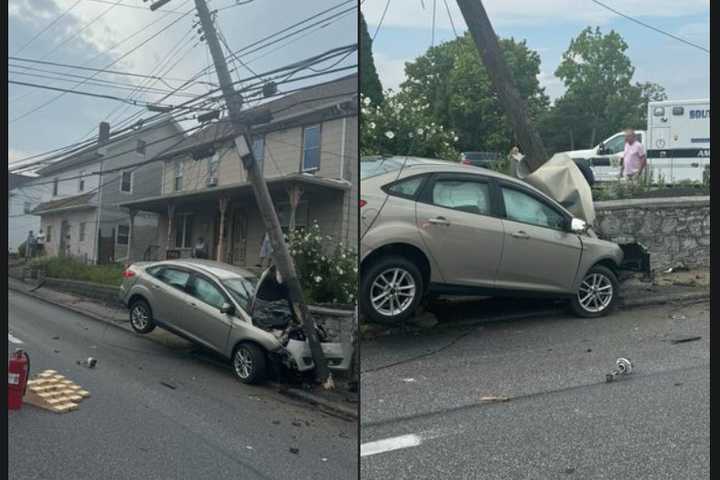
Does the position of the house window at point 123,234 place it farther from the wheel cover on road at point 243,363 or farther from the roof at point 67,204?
the wheel cover on road at point 243,363

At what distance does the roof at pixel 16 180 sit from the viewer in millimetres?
1191

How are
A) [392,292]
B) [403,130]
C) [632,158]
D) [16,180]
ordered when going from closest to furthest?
[16,180], [403,130], [392,292], [632,158]

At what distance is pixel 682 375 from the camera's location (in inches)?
117

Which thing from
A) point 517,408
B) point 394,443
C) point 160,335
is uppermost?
point 160,335

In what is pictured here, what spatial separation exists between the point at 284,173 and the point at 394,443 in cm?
158

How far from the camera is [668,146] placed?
338 centimetres

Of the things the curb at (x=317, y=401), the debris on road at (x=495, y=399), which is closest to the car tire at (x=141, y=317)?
the curb at (x=317, y=401)

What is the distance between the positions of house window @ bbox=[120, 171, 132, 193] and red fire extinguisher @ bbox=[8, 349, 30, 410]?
0.35m

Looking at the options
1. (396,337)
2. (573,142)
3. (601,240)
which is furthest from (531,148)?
(396,337)

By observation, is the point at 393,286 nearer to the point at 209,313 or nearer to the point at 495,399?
the point at 495,399

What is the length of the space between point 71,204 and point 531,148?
1434 mm

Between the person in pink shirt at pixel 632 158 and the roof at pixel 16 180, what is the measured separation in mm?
2169

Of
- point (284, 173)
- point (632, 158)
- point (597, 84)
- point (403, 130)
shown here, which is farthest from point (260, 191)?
point (632, 158)

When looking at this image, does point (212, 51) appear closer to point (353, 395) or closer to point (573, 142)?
point (353, 395)
